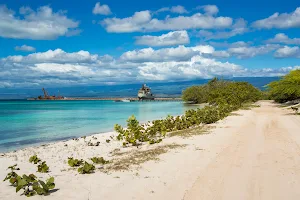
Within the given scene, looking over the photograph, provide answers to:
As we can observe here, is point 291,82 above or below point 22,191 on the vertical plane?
above

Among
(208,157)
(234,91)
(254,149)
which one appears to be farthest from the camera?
(234,91)

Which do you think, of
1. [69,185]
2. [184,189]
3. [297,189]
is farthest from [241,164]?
[69,185]

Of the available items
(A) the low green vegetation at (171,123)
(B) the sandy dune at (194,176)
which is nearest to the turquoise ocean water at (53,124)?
(A) the low green vegetation at (171,123)

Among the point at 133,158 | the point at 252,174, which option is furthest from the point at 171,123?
the point at 252,174

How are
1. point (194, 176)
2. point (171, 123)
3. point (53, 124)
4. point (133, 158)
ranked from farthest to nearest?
point (53, 124) < point (171, 123) < point (133, 158) < point (194, 176)

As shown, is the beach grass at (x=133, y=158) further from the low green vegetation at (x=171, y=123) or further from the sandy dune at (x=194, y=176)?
the low green vegetation at (x=171, y=123)

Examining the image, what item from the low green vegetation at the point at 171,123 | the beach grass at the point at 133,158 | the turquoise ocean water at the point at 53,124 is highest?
the low green vegetation at the point at 171,123

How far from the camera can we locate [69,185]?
7.32 meters

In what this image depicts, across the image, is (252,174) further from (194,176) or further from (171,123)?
(171,123)

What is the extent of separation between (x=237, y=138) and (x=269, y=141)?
5.08 feet

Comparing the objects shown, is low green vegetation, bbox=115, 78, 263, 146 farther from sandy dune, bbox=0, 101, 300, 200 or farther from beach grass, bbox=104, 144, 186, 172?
sandy dune, bbox=0, 101, 300, 200

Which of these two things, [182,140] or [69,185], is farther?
[182,140]

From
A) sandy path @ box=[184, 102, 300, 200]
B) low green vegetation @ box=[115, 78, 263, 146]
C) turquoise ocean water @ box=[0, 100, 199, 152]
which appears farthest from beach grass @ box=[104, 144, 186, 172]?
→ turquoise ocean water @ box=[0, 100, 199, 152]

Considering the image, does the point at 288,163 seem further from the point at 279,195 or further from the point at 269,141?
the point at 269,141
